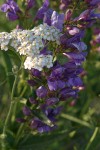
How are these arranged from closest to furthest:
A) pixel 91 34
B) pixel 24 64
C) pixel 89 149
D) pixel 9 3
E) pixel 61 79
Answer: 1. pixel 24 64
2. pixel 61 79
3. pixel 9 3
4. pixel 89 149
5. pixel 91 34

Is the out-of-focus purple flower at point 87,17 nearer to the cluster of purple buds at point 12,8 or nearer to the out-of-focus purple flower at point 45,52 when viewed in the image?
the out-of-focus purple flower at point 45,52

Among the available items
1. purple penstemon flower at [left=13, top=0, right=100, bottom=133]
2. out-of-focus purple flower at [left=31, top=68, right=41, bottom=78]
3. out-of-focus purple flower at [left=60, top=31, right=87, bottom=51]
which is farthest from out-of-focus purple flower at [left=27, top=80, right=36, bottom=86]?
out-of-focus purple flower at [left=60, top=31, right=87, bottom=51]

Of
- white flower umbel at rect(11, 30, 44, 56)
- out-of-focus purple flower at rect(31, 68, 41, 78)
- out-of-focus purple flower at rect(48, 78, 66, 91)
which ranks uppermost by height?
white flower umbel at rect(11, 30, 44, 56)

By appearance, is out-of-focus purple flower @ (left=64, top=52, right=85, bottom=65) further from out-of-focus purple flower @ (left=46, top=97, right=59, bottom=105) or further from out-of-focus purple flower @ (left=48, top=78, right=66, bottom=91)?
out-of-focus purple flower @ (left=46, top=97, right=59, bottom=105)

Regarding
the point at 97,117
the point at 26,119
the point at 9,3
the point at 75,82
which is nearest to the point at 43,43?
the point at 75,82


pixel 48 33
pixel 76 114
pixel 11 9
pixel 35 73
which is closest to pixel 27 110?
pixel 35 73

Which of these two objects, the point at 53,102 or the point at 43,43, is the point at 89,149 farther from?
the point at 43,43
